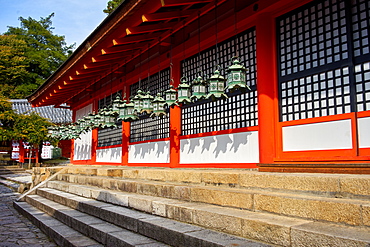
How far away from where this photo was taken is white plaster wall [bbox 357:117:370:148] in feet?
16.2

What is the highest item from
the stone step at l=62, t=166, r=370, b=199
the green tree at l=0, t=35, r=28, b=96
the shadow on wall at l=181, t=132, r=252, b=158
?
the green tree at l=0, t=35, r=28, b=96

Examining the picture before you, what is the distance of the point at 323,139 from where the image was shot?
18.1 ft

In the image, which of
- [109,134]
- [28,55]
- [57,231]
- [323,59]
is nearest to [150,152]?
[109,134]

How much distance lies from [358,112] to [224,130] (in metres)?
3.03

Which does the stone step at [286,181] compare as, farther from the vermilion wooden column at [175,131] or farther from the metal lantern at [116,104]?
the metal lantern at [116,104]

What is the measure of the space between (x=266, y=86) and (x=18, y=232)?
20.7 feet

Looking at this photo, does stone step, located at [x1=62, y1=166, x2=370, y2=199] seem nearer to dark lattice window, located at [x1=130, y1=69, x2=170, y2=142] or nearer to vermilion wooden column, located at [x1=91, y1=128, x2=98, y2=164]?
dark lattice window, located at [x1=130, y1=69, x2=170, y2=142]

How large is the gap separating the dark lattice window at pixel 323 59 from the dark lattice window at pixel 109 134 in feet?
25.6

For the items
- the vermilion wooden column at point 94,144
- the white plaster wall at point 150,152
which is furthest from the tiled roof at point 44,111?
the white plaster wall at point 150,152

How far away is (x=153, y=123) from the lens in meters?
10.5

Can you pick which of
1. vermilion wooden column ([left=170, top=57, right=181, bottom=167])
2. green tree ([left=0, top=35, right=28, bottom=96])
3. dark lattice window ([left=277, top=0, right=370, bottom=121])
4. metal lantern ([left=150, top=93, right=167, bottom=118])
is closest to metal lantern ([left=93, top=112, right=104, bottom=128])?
vermilion wooden column ([left=170, top=57, right=181, bottom=167])

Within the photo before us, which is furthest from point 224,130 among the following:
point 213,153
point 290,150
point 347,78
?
point 347,78

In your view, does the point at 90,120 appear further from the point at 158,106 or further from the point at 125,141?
the point at 158,106

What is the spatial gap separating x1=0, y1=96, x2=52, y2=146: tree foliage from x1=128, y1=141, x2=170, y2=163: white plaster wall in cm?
1616
